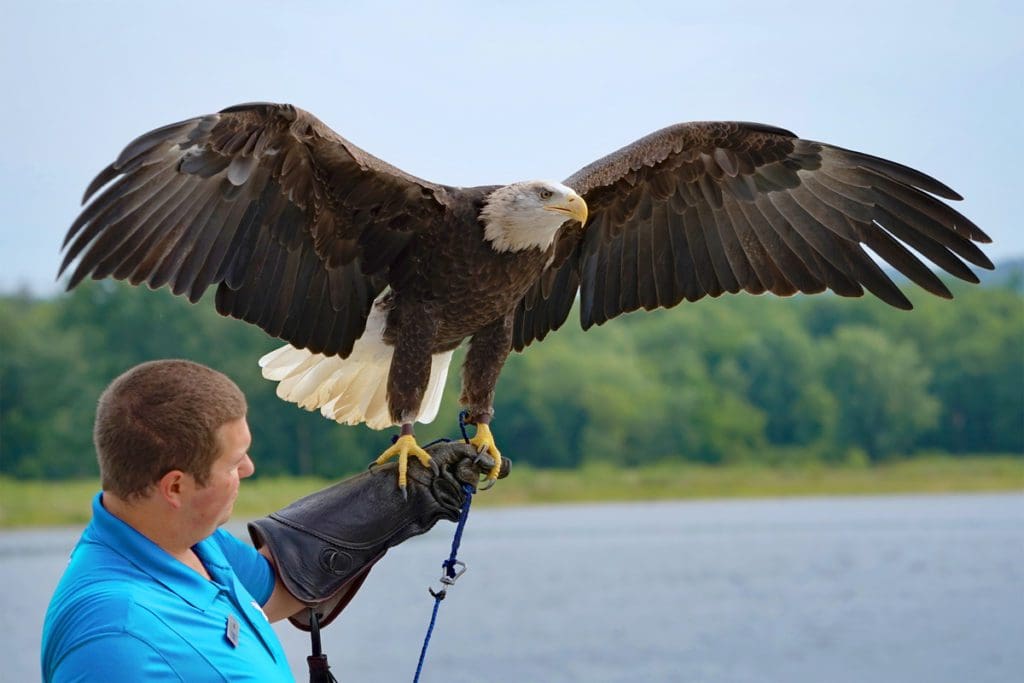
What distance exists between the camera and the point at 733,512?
31.9m

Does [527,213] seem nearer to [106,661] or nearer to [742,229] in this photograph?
[742,229]

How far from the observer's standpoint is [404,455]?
3.40 metres

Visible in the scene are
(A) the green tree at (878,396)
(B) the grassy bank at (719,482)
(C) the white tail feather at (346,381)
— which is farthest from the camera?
(A) the green tree at (878,396)

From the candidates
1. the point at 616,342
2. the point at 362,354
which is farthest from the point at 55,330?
the point at 362,354

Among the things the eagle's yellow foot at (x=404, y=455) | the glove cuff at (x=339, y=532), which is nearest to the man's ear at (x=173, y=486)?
the glove cuff at (x=339, y=532)

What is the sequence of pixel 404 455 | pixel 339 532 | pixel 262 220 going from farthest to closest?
pixel 262 220 → pixel 404 455 → pixel 339 532

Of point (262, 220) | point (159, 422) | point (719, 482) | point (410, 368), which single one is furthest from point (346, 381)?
point (719, 482)

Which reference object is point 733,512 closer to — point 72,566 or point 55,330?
point 55,330

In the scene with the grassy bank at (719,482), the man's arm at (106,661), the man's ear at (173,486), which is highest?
the man's ear at (173,486)

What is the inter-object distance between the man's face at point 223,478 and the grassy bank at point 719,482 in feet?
96.5

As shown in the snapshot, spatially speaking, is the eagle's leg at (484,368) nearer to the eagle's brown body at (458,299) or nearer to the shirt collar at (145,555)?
the eagle's brown body at (458,299)

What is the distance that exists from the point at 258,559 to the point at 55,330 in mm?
33753

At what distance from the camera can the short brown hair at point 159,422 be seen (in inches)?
78.2

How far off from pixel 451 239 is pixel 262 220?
1.92 ft
